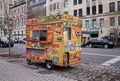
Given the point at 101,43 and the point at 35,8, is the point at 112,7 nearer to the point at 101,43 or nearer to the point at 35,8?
the point at 101,43

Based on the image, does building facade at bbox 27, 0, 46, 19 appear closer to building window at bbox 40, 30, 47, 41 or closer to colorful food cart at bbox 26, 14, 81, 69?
colorful food cart at bbox 26, 14, 81, 69

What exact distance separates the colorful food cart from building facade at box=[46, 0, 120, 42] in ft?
107

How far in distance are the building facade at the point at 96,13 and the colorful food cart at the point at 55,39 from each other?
32.7m

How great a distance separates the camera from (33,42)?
13.5m

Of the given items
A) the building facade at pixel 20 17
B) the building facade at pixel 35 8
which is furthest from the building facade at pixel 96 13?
the building facade at pixel 20 17

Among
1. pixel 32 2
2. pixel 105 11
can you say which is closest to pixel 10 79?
pixel 105 11

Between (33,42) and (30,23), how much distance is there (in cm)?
104

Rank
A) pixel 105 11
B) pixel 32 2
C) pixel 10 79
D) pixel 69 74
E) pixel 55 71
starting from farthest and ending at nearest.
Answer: pixel 32 2, pixel 105 11, pixel 55 71, pixel 69 74, pixel 10 79

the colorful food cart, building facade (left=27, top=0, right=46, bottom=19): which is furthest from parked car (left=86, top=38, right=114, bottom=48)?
building facade (left=27, top=0, right=46, bottom=19)

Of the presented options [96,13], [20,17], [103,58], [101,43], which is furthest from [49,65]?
[20,17]

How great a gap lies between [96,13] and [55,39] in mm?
38689

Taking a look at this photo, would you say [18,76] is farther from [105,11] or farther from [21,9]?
[21,9]

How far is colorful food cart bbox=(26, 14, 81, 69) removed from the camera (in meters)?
11.8

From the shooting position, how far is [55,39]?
12047 mm
